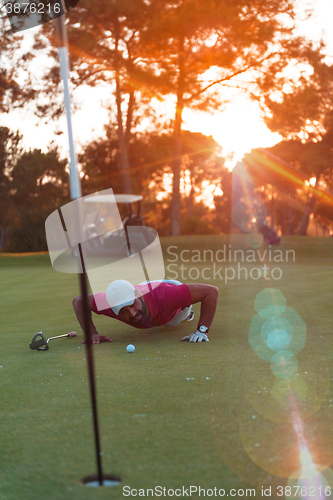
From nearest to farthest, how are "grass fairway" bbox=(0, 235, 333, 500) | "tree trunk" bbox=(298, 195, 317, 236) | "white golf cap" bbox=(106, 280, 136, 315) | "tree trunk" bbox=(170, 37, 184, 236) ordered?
1. "grass fairway" bbox=(0, 235, 333, 500)
2. "white golf cap" bbox=(106, 280, 136, 315)
3. "tree trunk" bbox=(170, 37, 184, 236)
4. "tree trunk" bbox=(298, 195, 317, 236)

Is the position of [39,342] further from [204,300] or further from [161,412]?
[161,412]

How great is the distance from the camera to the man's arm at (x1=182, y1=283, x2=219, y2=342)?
5.40m

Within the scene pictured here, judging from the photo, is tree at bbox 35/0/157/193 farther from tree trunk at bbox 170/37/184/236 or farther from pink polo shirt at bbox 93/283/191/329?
pink polo shirt at bbox 93/283/191/329

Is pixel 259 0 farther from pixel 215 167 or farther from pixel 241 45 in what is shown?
pixel 215 167

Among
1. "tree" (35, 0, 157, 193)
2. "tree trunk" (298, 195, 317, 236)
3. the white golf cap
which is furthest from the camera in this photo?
"tree trunk" (298, 195, 317, 236)

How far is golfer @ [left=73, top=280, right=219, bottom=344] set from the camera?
4797 mm

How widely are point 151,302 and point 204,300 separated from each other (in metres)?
0.66

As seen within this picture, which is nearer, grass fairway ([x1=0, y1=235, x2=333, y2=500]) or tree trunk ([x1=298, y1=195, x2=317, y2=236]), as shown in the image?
grass fairway ([x1=0, y1=235, x2=333, y2=500])

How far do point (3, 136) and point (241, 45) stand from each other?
13.3m

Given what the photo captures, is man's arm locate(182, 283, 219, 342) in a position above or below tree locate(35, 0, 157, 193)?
below

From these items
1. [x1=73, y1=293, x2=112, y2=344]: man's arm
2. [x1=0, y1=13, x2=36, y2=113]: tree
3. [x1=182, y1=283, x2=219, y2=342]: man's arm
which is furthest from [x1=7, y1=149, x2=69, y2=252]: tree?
[x1=182, y1=283, x2=219, y2=342]: man's arm

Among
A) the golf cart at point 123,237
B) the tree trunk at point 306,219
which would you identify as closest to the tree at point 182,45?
the golf cart at point 123,237

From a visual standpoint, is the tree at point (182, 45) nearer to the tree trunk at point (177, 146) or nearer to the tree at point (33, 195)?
the tree trunk at point (177, 146)

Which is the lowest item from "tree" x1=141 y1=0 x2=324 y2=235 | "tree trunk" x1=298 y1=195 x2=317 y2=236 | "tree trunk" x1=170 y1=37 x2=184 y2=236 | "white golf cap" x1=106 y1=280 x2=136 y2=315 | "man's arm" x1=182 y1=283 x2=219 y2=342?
"tree trunk" x1=298 y1=195 x2=317 y2=236
